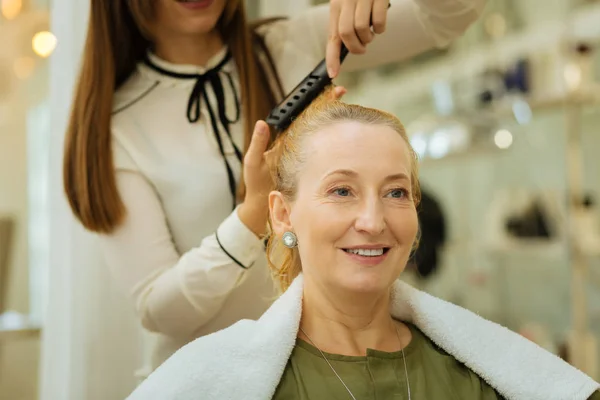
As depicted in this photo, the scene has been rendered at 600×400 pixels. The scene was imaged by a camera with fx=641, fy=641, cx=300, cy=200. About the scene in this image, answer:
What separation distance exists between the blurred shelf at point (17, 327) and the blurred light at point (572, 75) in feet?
6.97

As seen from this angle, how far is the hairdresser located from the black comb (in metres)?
0.05

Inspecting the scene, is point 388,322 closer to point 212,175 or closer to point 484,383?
point 484,383

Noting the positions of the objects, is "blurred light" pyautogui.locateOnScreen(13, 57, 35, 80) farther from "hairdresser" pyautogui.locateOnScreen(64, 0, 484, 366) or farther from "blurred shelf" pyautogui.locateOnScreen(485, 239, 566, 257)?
"blurred shelf" pyautogui.locateOnScreen(485, 239, 566, 257)

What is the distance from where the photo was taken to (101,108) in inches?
38.4

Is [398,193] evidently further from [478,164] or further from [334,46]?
[478,164]

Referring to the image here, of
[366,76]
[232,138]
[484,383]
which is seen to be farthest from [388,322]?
[366,76]

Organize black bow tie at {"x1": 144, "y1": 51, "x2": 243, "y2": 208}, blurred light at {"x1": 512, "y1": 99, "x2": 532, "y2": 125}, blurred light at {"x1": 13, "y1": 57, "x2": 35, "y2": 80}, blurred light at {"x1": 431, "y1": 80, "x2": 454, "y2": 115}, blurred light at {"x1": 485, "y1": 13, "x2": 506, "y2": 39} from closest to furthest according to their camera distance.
Answer: black bow tie at {"x1": 144, "y1": 51, "x2": 243, "y2": 208} < blurred light at {"x1": 13, "y1": 57, "x2": 35, "y2": 80} < blurred light at {"x1": 512, "y1": 99, "x2": 532, "y2": 125} < blurred light at {"x1": 431, "y1": 80, "x2": 454, "y2": 115} < blurred light at {"x1": 485, "y1": 13, "x2": 506, "y2": 39}

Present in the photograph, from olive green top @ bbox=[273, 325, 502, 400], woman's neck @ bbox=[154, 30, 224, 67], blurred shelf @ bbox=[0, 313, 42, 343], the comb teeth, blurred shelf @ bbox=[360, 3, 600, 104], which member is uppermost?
woman's neck @ bbox=[154, 30, 224, 67]

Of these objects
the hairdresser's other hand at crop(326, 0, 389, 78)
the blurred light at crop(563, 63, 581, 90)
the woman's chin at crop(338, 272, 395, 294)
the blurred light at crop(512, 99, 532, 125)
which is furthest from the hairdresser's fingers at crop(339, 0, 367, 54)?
the blurred light at crop(563, 63, 581, 90)

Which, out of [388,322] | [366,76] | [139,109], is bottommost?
[366,76]

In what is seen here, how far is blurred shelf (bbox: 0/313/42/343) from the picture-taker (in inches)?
70.7

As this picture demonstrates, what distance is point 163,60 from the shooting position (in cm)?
104

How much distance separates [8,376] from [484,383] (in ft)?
4.37

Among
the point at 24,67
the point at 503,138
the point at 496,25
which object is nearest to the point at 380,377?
the point at 503,138
